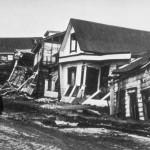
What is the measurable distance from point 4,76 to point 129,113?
28.0 m

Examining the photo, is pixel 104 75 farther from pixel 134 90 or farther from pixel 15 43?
pixel 15 43

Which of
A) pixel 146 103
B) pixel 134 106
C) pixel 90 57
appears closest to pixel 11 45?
pixel 90 57

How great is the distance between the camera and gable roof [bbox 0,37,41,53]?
55875 millimetres

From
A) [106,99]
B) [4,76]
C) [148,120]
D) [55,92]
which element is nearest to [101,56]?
[106,99]

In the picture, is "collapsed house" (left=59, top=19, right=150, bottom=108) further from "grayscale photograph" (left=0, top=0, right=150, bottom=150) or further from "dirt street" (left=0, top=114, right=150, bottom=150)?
"dirt street" (left=0, top=114, right=150, bottom=150)

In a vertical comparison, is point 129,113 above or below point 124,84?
below

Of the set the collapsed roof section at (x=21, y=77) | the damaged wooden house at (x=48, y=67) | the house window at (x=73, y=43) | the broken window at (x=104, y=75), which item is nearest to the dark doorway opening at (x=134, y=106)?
the broken window at (x=104, y=75)

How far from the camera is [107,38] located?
27797 millimetres

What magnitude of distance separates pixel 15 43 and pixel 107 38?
33.1 metres

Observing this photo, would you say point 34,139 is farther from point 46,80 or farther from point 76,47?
point 46,80

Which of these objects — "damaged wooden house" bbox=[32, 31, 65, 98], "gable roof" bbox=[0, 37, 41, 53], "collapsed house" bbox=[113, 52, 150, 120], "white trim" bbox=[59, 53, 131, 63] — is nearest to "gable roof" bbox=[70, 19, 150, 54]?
"white trim" bbox=[59, 53, 131, 63]

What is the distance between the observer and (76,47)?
25844 millimetres

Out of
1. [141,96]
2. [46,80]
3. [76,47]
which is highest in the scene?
[76,47]

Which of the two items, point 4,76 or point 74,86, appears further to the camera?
point 4,76
